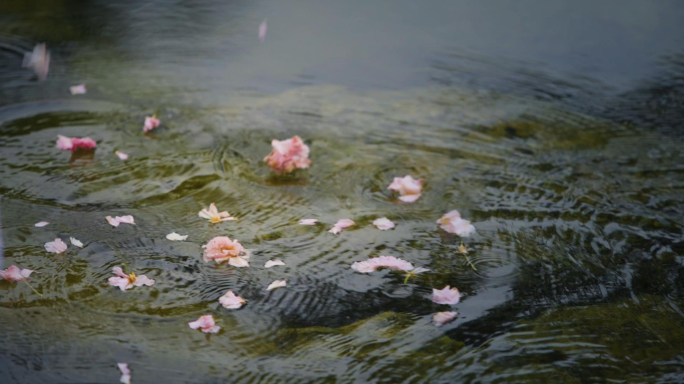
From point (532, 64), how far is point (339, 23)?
4.42 ft

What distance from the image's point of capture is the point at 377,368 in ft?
5.07

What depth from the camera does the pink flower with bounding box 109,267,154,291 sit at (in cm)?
176

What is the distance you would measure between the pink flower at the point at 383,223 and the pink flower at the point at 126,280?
76 centimetres

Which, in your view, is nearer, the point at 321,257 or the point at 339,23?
the point at 321,257

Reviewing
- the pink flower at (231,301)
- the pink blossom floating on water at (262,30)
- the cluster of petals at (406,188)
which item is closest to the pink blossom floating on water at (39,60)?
the pink blossom floating on water at (262,30)

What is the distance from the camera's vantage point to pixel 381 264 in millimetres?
1922

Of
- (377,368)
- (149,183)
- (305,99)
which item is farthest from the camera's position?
(305,99)

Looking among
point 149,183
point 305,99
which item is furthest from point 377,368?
point 305,99

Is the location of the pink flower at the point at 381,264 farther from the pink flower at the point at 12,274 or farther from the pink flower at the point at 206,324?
the pink flower at the point at 12,274

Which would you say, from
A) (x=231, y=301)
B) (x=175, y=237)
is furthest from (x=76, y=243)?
(x=231, y=301)

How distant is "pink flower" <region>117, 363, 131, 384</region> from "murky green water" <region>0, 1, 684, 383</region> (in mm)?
24

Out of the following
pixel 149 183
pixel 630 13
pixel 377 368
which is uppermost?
pixel 630 13

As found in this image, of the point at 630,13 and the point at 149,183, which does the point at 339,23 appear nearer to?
the point at 630,13

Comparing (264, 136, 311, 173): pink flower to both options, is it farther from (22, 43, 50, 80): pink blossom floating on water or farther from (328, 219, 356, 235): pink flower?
(22, 43, 50, 80): pink blossom floating on water
